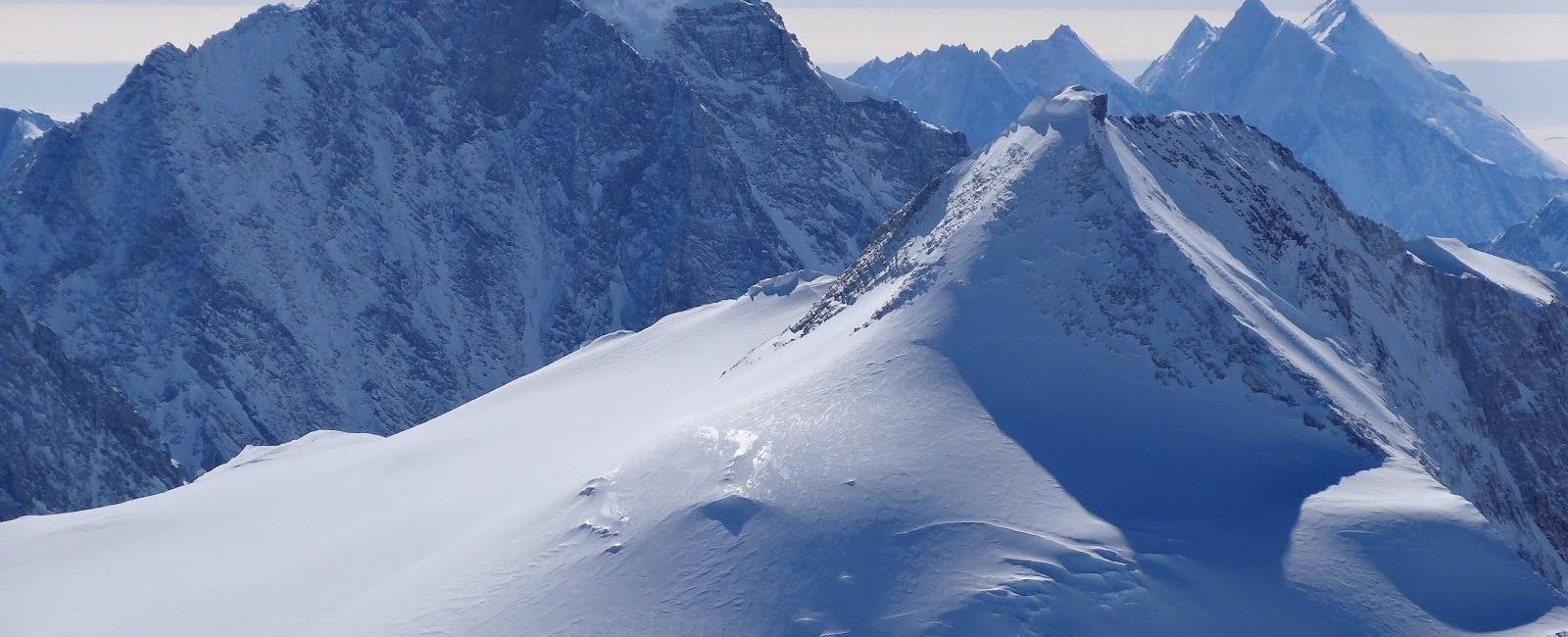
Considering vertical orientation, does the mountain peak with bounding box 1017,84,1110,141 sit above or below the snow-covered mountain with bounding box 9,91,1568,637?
above

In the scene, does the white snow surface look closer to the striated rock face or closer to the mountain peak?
the mountain peak

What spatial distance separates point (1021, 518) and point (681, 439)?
561 inches

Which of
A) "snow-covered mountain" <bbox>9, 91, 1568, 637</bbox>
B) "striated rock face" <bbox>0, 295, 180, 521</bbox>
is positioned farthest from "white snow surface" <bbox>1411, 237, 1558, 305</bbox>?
"striated rock face" <bbox>0, 295, 180, 521</bbox>

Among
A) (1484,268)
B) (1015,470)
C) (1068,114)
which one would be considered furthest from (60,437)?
(1015,470)

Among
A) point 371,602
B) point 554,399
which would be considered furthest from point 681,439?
point 554,399

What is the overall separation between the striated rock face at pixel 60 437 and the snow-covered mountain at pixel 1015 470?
50.1 metres

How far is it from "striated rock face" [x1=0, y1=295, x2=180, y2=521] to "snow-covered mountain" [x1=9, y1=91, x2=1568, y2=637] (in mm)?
50102

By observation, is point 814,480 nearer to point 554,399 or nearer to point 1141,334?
point 1141,334

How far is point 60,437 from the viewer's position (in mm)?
144125

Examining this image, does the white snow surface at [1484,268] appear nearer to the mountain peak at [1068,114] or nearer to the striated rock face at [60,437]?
the mountain peak at [1068,114]

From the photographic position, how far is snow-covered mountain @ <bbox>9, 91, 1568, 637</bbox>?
59.1m

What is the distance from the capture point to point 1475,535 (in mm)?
59875

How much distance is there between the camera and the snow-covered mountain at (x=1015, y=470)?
59.1 metres

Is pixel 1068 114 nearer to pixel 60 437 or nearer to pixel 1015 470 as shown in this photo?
pixel 1015 470
